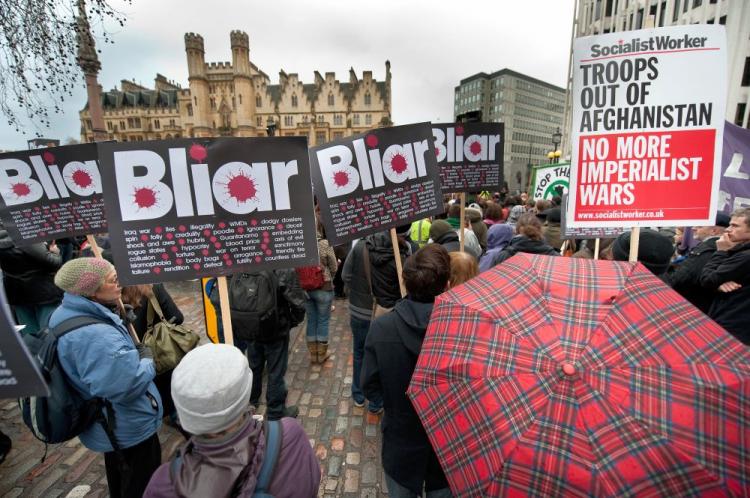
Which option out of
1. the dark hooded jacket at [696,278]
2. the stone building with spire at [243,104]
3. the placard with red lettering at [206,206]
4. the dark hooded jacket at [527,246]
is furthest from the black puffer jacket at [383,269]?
the stone building with spire at [243,104]

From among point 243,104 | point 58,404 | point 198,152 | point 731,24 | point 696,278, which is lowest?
point 58,404

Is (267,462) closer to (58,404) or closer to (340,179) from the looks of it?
(58,404)

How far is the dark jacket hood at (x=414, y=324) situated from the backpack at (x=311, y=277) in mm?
2492

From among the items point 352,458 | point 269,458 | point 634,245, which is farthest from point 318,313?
point 634,245

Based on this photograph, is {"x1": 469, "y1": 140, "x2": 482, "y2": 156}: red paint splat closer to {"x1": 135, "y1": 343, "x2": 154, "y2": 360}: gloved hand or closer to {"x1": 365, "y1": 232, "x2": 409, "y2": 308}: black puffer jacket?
{"x1": 365, "y1": 232, "x2": 409, "y2": 308}: black puffer jacket

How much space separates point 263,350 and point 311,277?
1.06 metres

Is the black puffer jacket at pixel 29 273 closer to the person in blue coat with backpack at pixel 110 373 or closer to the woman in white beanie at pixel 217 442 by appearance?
the person in blue coat with backpack at pixel 110 373

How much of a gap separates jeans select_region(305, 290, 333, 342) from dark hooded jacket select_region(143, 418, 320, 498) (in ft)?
10.1

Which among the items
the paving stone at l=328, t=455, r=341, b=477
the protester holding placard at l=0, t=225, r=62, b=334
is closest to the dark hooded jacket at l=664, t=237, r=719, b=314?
the paving stone at l=328, t=455, r=341, b=477

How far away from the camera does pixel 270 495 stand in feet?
4.36

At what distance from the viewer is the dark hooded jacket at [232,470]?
1248mm

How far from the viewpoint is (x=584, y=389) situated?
1225 mm

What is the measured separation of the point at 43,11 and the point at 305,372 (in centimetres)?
610

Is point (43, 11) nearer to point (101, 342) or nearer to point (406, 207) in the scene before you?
point (101, 342)
